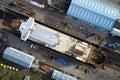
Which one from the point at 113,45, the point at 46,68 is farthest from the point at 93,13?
the point at 46,68

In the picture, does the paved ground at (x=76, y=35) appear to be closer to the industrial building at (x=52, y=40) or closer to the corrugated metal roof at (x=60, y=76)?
the corrugated metal roof at (x=60, y=76)

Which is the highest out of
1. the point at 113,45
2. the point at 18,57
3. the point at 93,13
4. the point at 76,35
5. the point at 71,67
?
the point at 93,13

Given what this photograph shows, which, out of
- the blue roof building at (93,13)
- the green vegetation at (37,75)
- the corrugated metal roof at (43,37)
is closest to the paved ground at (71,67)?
the corrugated metal roof at (43,37)

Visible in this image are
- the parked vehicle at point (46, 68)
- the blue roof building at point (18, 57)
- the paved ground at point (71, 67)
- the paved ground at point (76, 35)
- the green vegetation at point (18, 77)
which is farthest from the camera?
the paved ground at point (76, 35)

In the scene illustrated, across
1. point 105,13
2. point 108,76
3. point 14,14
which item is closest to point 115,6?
point 105,13

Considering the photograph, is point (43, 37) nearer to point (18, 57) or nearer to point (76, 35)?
point (18, 57)

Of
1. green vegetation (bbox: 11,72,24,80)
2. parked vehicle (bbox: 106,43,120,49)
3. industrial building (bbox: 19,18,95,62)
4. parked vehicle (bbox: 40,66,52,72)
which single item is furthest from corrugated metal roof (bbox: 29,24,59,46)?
parked vehicle (bbox: 106,43,120,49)

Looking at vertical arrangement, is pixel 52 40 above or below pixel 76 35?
Result: below
